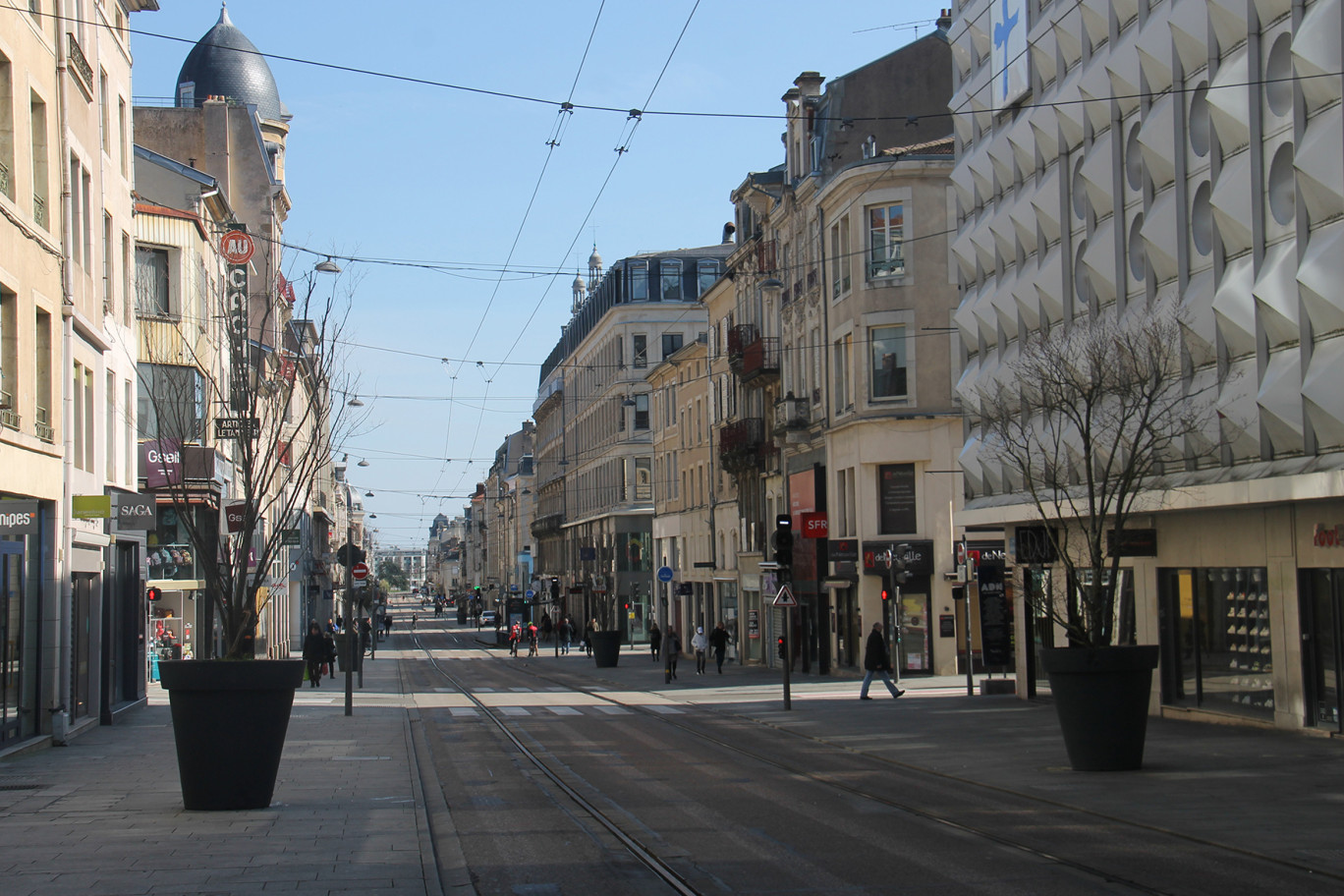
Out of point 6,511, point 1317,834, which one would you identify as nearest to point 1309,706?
point 1317,834

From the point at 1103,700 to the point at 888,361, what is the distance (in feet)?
78.3

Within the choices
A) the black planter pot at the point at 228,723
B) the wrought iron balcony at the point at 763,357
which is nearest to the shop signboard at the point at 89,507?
the black planter pot at the point at 228,723

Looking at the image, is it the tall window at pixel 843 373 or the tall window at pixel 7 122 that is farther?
the tall window at pixel 843 373

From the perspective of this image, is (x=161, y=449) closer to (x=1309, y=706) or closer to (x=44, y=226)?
(x=44, y=226)

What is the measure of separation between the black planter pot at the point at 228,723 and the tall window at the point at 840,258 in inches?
1131

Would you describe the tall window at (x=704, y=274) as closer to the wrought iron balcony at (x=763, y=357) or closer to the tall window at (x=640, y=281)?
the tall window at (x=640, y=281)

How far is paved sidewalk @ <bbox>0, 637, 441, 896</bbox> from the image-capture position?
9.19 meters

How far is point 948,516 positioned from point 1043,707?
12.4 metres

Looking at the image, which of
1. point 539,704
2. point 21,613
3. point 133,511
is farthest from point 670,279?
point 21,613

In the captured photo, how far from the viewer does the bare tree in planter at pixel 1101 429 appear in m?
15.7

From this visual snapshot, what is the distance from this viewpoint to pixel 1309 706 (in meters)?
19.0

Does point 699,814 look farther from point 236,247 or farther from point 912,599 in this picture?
point 236,247

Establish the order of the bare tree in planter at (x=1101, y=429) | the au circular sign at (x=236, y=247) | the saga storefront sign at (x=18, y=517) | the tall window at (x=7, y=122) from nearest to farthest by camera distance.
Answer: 1. the bare tree in planter at (x=1101, y=429)
2. the saga storefront sign at (x=18, y=517)
3. the tall window at (x=7, y=122)
4. the au circular sign at (x=236, y=247)

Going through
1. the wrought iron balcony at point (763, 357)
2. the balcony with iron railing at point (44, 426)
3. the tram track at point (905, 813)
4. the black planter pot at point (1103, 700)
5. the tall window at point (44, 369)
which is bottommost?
the tram track at point (905, 813)
